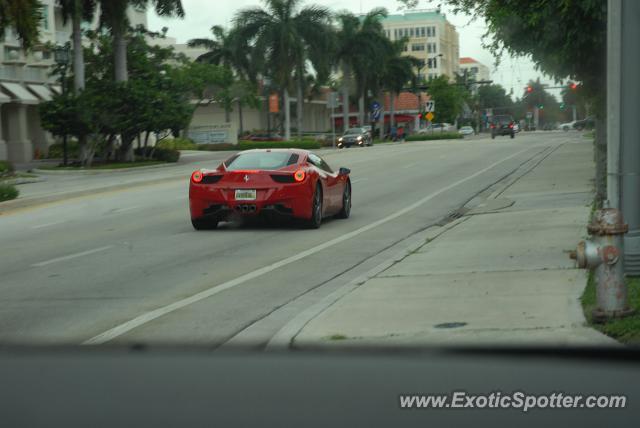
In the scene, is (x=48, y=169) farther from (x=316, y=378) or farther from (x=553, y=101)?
(x=553, y=101)

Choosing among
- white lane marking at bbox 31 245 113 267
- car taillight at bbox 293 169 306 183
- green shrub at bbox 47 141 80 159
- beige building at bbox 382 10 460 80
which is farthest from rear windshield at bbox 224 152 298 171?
beige building at bbox 382 10 460 80

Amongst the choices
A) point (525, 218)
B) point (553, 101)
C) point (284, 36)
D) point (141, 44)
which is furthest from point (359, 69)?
point (553, 101)

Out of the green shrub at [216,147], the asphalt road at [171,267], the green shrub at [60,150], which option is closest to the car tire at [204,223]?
the asphalt road at [171,267]

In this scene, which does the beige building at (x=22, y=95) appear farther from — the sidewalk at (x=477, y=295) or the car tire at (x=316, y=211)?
the sidewalk at (x=477, y=295)

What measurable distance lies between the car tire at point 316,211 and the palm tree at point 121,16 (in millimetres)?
34525

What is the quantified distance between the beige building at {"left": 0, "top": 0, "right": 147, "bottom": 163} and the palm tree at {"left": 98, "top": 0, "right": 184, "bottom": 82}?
5.66 meters

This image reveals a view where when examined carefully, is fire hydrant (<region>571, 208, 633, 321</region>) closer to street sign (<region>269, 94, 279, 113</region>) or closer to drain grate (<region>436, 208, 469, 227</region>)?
drain grate (<region>436, 208, 469, 227</region>)

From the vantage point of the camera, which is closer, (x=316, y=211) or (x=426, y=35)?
(x=316, y=211)

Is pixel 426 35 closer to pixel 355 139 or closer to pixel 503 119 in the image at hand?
pixel 503 119

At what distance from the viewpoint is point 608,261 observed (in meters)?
7.21

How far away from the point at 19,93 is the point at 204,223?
44.6 metres

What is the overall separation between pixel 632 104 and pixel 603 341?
3.13 meters

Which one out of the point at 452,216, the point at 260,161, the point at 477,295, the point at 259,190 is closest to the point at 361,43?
the point at 452,216

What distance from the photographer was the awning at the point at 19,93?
187 ft
